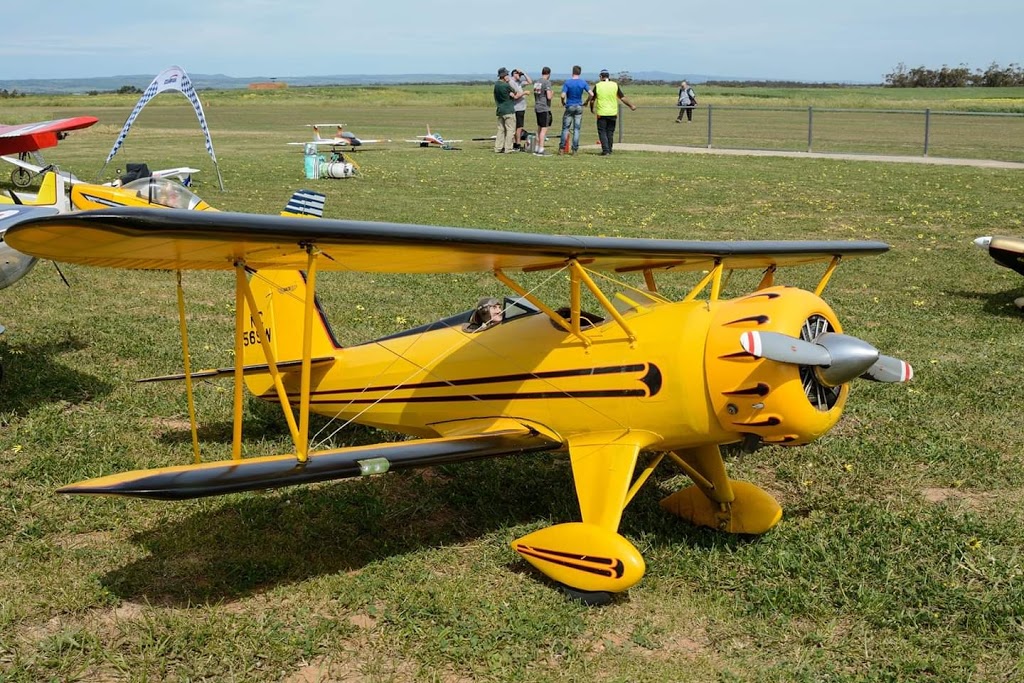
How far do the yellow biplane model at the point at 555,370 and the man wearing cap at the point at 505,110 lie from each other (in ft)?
76.9

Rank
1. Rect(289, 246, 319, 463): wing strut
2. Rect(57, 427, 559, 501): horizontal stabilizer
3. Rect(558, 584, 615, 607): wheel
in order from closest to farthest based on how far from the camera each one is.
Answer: Rect(57, 427, 559, 501): horizontal stabilizer, Rect(289, 246, 319, 463): wing strut, Rect(558, 584, 615, 607): wheel

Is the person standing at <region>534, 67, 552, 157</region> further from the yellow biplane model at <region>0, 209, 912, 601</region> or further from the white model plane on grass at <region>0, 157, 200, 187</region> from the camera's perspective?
the yellow biplane model at <region>0, 209, 912, 601</region>

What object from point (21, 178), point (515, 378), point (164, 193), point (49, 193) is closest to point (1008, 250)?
point (515, 378)

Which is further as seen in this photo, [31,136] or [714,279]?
[31,136]

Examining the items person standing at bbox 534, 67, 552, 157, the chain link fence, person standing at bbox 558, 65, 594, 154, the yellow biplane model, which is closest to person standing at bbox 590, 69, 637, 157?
person standing at bbox 558, 65, 594, 154

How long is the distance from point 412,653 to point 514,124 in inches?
1074

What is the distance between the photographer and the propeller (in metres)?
4.41

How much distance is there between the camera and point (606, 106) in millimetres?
28484

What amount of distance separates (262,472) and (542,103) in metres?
25.8

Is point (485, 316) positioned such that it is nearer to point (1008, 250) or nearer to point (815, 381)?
point (815, 381)

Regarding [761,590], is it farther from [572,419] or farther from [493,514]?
[493,514]

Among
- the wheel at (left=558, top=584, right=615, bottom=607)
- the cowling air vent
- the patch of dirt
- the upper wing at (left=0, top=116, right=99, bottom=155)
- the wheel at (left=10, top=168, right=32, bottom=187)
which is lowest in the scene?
the wheel at (left=558, top=584, right=615, bottom=607)

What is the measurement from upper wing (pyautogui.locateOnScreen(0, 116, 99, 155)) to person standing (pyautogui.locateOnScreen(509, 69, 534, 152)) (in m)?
12.8

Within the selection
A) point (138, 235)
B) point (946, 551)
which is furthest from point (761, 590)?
point (138, 235)
